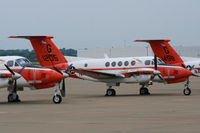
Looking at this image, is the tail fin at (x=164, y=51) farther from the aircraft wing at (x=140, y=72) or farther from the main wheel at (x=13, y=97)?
the main wheel at (x=13, y=97)

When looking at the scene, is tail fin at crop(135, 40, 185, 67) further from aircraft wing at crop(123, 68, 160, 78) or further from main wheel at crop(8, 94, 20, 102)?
main wheel at crop(8, 94, 20, 102)

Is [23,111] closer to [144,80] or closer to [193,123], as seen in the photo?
[193,123]

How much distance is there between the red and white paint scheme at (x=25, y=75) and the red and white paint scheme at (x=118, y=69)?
5309mm

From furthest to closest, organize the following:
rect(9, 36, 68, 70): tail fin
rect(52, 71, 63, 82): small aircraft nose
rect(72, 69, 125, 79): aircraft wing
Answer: rect(9, 36, 68, 70): tail fin
rect(72, 69, 125, 79): aircraft wing
rect(52, 71, 63, 82): small aircraft nose

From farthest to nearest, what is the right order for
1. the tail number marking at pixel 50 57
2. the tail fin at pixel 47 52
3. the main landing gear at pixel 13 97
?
1. the tail number marking at pixel 50 57
2. the tail fin at pixel 47 52
3. the main landing gear at pixel 13 97

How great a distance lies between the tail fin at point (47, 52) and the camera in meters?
28.2

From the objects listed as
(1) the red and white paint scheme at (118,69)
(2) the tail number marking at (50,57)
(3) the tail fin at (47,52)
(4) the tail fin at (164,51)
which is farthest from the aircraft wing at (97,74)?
(4) the tail fin at (164,51)

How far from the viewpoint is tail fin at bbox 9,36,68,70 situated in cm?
2819

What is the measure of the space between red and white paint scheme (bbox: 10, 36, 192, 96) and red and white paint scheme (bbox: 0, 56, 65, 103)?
5309 mm

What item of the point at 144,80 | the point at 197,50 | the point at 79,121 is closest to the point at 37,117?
the point at 79,121

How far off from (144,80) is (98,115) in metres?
11.9

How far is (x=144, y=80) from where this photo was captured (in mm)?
27812

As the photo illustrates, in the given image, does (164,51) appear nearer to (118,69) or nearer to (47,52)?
(118,69)

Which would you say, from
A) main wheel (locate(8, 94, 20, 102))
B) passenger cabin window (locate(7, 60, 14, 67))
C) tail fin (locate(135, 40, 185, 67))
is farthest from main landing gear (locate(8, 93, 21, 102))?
tail fin (locate(135, 40, 185, 67))
